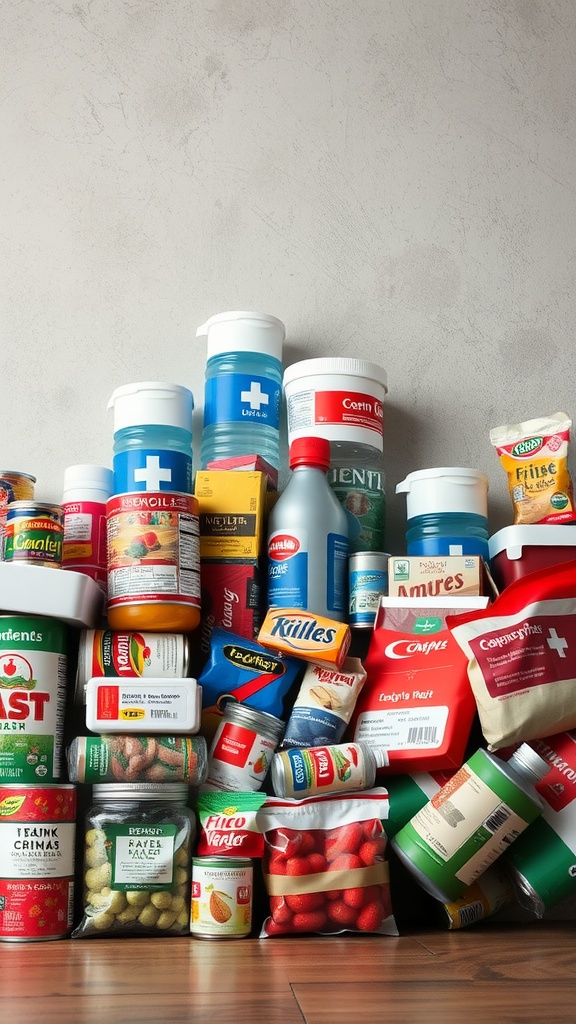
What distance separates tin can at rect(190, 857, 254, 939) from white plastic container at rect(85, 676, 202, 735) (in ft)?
0.54

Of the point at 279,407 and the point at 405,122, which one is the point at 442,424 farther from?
the point at 405,122

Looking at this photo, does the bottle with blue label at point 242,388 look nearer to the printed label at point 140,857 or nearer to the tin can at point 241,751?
the tin can at point 241,751

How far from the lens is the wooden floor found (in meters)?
0.84

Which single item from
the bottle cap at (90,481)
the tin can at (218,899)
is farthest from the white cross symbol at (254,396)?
the tin can at (218,899)

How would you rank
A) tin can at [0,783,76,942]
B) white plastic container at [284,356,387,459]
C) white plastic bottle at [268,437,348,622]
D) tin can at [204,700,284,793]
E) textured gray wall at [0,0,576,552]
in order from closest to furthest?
tin can at [0,783,76,942] < tin can at [204,700,284,793] < white plastic bottle at [268,437,348,622] < white plastic container at [284,356,387,459] < textured gray wall at [0,0,576,552]

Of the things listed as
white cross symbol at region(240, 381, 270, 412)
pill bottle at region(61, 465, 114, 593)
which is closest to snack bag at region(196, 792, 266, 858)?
pill bottle at region(61, 465, 114, 593)

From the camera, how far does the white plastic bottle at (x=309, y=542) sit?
138 centimetres

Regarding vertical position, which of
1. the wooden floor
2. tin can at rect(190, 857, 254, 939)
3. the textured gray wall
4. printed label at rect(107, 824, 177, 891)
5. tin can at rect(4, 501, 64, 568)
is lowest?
the wooden floor

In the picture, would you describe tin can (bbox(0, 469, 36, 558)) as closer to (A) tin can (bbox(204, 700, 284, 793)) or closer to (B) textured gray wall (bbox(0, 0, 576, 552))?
(B) textured gray wall (bbox(0, 0, 576, 552))

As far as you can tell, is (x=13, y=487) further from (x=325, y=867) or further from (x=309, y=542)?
(x=325, y=867)

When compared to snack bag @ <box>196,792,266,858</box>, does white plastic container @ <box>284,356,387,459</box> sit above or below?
above

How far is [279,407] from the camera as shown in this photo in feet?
5.15

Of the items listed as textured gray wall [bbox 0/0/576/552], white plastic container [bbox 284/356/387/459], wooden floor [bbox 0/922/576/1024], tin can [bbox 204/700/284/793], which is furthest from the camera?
textured gray wall [bbox 0/0/576/552]

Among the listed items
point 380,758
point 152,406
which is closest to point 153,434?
point 152,406
